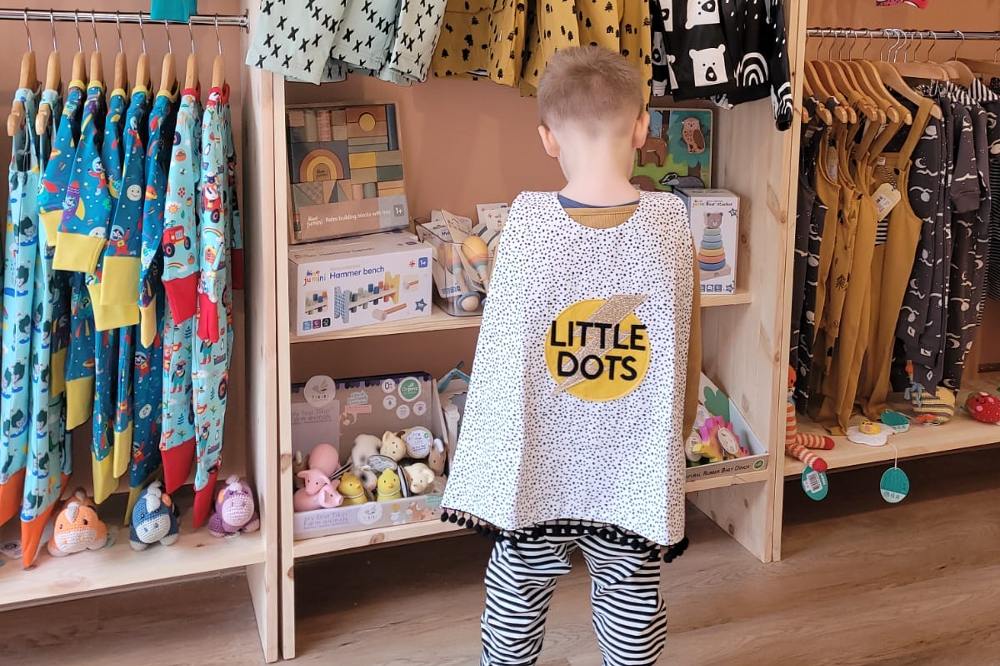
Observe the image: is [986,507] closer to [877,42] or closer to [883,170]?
[883,170]

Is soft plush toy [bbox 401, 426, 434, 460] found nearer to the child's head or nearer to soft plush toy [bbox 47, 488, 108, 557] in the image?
soft plush toy [bbox 47, 488, 108, 557]

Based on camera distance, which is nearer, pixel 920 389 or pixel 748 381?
pixel 748 381

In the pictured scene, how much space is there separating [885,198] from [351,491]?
1.52 meters

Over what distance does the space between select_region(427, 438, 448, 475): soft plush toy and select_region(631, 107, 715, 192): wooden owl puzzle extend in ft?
2.79

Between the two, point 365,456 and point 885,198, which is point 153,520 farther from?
point 885,198

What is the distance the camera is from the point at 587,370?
1471mm

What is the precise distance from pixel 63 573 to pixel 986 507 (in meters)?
2.38

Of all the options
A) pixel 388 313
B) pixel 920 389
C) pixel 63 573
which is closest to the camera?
pixel 63 573

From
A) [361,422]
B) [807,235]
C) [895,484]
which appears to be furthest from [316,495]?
[895,484]

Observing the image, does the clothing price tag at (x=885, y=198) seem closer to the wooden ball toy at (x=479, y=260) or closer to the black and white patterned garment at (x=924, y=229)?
the black and white patterned garment at (x=924, y=229)

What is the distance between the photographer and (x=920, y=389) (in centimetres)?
273

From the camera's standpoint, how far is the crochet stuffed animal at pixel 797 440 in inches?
98.1

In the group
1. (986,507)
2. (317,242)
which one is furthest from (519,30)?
(986,507)

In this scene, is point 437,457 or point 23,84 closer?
point 23,84
